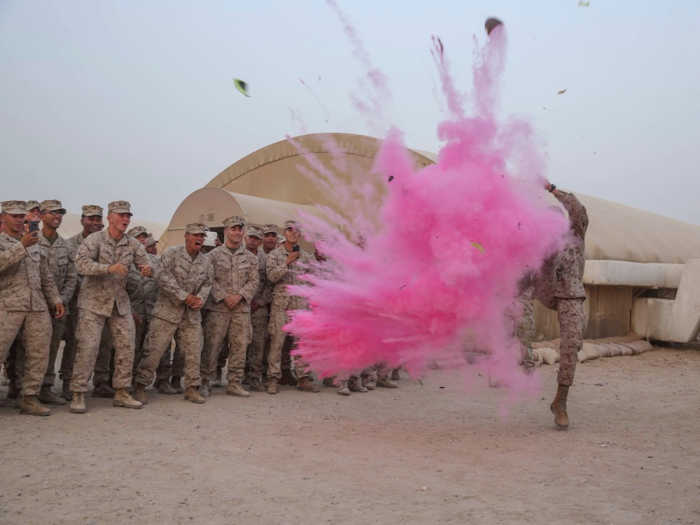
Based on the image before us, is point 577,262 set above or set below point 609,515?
above

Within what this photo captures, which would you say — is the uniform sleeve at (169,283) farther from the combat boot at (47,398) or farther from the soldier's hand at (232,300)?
the combat boot at (47,398)

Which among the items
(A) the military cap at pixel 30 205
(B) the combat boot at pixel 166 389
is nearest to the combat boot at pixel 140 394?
(B) the combat boot at pixel 166 389

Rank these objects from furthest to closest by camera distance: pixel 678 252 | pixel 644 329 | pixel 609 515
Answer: pixel 678 252
pixel 644 329
pixel 609 515

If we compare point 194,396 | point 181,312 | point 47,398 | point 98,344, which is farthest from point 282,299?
point 47,398

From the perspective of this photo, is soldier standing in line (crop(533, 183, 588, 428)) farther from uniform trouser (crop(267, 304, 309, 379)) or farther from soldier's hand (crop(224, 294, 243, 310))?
soldier's hand (crop(224, 294, 243, 310))

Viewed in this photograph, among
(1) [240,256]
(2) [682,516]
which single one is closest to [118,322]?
(1) [240,256]

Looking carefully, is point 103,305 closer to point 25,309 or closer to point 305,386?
point 25,309

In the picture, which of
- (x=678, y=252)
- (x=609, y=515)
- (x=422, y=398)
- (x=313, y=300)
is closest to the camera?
(x=609, y=515)

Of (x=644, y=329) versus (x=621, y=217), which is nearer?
(x=644, y=329)

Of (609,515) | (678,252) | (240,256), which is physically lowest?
(609,515)

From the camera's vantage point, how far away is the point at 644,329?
548 inches

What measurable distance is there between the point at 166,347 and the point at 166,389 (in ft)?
2.27

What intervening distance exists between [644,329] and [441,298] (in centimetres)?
1055

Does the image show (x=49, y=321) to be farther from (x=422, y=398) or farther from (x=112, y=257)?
(x=422, y=398)
